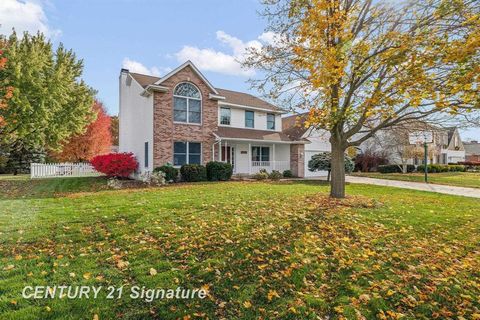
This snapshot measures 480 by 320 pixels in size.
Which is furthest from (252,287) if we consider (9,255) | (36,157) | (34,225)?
(36,157)

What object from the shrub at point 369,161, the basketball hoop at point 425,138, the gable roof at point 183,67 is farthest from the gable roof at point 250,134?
the shrub at point 369,161

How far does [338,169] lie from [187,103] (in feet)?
38.9

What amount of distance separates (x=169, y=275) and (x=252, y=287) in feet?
3.93

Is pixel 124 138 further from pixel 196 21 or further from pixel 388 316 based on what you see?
pixel 388 316

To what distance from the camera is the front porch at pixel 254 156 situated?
861 inches

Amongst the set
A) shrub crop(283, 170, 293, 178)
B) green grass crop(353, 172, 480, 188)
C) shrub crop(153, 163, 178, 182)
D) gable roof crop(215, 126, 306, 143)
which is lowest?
green grass crop(353, 172, 480, 188)

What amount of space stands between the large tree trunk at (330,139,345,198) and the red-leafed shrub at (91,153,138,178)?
13.0 metres

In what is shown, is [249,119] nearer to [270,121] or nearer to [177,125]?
[270,121]

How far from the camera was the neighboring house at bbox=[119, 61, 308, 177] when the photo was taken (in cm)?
1742

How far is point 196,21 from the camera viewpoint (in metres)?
11.9

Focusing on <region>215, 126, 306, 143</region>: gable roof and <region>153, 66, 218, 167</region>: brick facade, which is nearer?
<region>153, 66, 218, 167</region>: brick facade

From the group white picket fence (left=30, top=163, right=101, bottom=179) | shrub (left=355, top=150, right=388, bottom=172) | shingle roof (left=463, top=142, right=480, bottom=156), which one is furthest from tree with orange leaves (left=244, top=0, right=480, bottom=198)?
shingle roof (left=463, top=142, right=480, bottom=156)

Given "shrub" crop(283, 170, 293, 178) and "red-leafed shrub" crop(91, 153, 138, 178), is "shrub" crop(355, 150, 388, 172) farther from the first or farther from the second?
"red-leafed shrub" crop(91, 153, 138, 178)

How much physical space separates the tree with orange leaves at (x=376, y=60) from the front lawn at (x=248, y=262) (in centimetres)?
301
